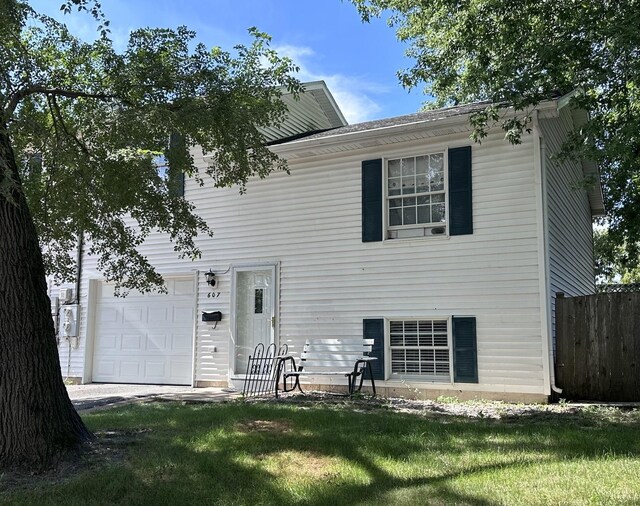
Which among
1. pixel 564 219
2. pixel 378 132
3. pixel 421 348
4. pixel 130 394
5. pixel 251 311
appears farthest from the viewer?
pixel 251 311

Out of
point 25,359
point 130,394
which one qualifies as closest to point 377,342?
point 130,394

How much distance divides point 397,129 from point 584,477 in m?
6.71

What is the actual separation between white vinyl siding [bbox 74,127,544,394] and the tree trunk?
5.62 m

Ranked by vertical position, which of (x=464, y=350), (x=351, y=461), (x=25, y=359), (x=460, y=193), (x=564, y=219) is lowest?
(x=351, y=461)

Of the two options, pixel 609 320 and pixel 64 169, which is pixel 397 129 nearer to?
pixel 609 320

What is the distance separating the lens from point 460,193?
375 inches

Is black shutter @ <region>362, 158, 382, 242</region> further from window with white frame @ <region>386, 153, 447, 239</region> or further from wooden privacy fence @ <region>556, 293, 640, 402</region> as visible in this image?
wooden privacy fence @ <region>556, 293, 640, 402</region>

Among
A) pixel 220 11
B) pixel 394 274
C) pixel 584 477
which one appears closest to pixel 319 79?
pixel 220 11

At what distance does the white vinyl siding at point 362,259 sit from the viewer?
902 cm

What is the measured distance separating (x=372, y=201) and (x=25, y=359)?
647cm

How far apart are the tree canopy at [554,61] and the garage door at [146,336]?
6862mm

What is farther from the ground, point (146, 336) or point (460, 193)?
point (460, 193)

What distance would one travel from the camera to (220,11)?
373 inches

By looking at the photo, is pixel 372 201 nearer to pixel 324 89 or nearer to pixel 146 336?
pixel 324 89
